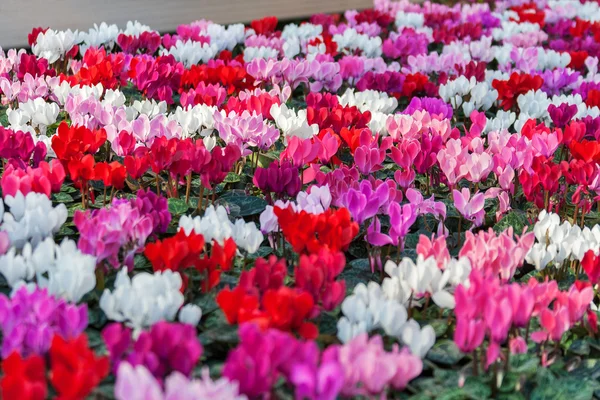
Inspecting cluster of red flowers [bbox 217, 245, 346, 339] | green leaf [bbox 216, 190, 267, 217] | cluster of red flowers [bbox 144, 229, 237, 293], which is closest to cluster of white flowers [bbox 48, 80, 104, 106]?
green leaf [bbox 216, 190, 267, 217]

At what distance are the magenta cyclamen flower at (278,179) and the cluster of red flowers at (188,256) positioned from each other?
0.48 meters

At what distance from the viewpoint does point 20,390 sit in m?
1.27

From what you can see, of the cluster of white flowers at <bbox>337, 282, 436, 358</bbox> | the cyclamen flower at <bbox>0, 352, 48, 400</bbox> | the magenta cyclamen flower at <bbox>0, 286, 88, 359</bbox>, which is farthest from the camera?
the cluster of white flowers at <bbox>337, 282, 436, 358</bbox>

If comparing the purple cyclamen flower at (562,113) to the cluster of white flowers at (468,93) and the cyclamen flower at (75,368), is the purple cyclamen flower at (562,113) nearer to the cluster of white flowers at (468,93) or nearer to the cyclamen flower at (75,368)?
the cluster of white flowers at (468,93)

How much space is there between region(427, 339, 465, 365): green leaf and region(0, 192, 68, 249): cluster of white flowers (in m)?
0.99

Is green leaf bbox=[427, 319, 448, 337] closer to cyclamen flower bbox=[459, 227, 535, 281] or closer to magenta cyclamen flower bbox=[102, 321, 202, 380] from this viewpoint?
cyclamen flower bbox=[459, 227, 535, 281]

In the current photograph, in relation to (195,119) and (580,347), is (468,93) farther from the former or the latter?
(580,347)

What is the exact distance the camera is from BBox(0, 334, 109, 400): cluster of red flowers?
127 cm

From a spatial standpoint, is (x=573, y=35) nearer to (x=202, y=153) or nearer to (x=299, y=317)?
(x=202, y=153)

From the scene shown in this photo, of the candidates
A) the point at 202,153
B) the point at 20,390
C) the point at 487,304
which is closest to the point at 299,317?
the point at 487,304

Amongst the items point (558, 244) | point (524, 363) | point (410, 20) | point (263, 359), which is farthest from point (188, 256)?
point (410, 20)

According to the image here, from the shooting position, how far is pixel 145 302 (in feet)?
5.48

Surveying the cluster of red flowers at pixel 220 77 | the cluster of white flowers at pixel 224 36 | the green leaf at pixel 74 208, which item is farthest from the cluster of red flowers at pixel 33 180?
the cluster of white flowers at pixel 224 36

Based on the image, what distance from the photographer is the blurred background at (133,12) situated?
524cm
